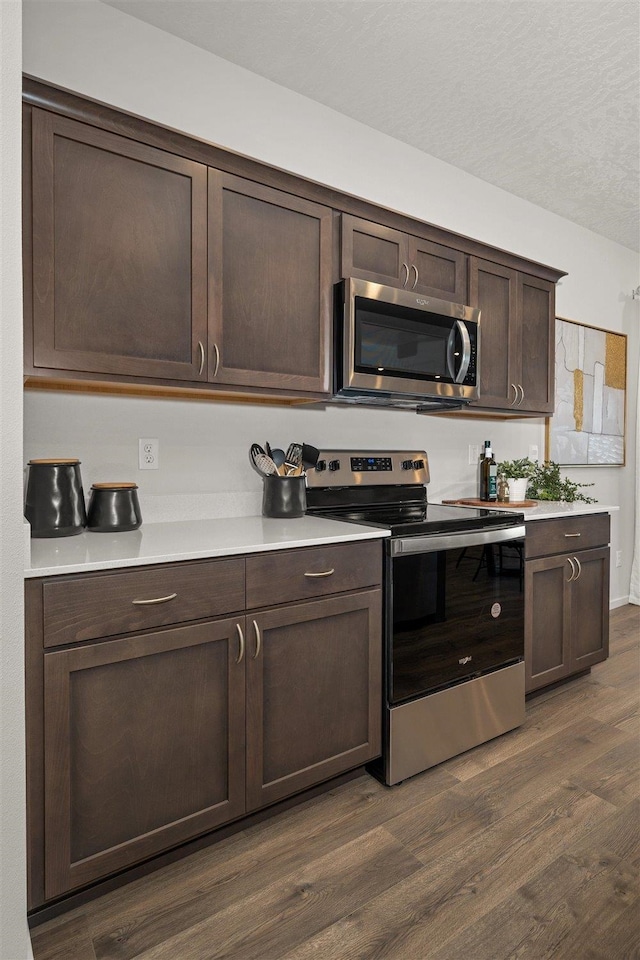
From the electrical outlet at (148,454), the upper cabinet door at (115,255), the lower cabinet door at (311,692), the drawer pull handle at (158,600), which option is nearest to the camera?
the drawer pull handle at (158,600)

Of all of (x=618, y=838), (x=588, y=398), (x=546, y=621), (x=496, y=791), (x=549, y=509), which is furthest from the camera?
(x=588, y=398)

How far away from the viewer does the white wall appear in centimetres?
116

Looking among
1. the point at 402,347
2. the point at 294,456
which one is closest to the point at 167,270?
the point at 294,456

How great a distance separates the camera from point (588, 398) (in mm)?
3891

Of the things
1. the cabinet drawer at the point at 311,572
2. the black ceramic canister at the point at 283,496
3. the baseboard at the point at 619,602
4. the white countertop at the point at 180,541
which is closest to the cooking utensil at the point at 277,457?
the black ceramic canister at the point at 283,496

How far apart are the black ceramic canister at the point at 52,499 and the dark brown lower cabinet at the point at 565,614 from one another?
1.92 m

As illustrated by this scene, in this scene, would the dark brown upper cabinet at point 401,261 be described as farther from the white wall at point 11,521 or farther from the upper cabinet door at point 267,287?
the white wall at point 11,521

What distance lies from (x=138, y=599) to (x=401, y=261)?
1.77 meters

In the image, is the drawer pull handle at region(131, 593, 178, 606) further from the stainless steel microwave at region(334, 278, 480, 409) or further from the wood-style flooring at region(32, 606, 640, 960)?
the stainless steel microwave at region(334, 278, 480, 409)

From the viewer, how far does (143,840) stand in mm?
1459

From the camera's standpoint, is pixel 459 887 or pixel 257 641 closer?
pixel 459 887

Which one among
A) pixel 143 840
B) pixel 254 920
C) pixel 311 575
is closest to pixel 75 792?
pixel 143 840

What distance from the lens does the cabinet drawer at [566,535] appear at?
8.27 feet

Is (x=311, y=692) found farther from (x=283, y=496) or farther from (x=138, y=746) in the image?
(x=283, y=496)
